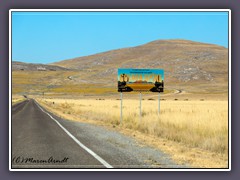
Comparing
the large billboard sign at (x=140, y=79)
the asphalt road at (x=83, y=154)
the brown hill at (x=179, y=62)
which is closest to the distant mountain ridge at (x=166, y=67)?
the brown hill at (x=179, y=62)

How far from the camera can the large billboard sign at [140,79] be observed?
1806 cm

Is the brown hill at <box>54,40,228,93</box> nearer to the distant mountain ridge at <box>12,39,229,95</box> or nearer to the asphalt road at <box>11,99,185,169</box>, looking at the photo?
the distant mountain ridge at <box>12,39,229,95</box>

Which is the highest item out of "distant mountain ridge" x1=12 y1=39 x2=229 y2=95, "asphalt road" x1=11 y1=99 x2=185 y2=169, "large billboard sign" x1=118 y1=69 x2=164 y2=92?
"distant mountain ridge" x1=12 y1=39 x2=229 y2=95

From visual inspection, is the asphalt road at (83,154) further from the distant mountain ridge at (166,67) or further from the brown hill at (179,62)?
the brown hill at (179,62)

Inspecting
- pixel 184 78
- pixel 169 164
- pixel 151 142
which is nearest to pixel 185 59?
pixel 184 78

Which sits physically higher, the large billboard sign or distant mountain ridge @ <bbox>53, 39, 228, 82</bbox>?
distant mountain ridge @ <bbox>53, 39, 228, 82</bbox>

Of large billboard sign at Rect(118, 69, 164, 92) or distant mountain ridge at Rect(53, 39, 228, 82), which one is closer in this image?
large billboard sign at Rect(118, 69, 164, 92)

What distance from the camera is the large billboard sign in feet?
59.3

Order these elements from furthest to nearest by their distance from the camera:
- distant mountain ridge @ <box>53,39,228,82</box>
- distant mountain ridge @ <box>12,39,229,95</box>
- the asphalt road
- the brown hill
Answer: distant mountain ridge @ <box>53,39,228,82</box> → the brown hill → distant mountain ridge @ <box>12,39,229,95</box> → the asphalt road

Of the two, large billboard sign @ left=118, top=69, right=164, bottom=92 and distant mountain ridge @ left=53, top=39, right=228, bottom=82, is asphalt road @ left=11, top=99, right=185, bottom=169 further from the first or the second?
distant mountain ridge @ left=53, top=39, right=228, bottom=82

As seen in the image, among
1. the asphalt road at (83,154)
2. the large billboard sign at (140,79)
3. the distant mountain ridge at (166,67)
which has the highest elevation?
the distant mountain ridge at (166,67)

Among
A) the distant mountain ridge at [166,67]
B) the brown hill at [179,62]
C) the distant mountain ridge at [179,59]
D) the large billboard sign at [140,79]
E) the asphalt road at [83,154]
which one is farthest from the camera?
the distant mountain ridge at [179,59]

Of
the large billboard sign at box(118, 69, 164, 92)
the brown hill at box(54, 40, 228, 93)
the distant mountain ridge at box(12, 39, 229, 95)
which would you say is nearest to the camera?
the large billboard sign at box(118, 69, 164, 92)

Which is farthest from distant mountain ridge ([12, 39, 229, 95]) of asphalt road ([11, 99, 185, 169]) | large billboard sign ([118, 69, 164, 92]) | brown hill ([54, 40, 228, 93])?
asphalt road ([11, 99, 185, 169])
